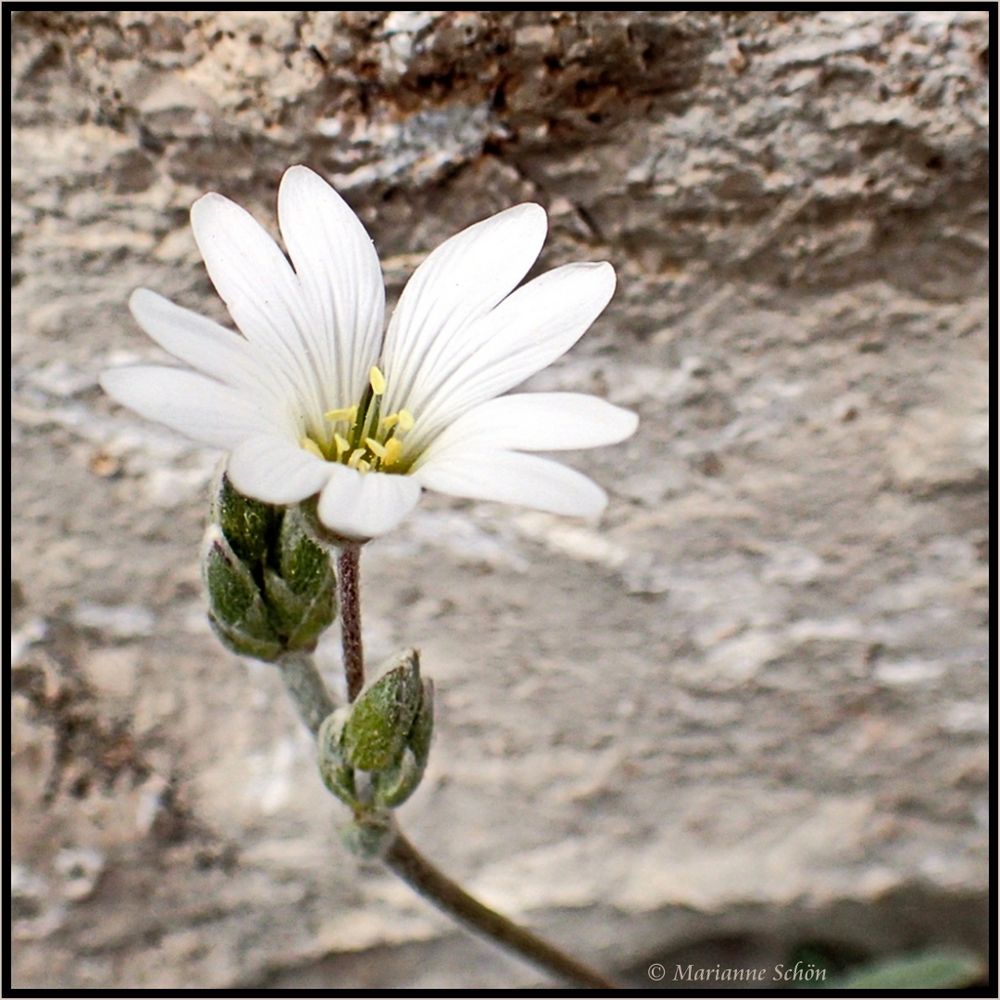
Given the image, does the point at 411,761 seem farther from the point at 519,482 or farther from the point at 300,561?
the point at 519,482

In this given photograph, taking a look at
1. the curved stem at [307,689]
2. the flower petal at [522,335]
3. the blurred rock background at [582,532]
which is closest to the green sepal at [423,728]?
the curved stem at [307,689]

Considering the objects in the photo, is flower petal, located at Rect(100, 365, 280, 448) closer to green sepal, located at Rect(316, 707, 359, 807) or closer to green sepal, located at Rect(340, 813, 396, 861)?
green sepal, located at Rect(316, 707, 359, 807)

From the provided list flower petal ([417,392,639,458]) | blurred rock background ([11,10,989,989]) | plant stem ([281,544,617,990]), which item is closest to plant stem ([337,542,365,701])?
plant stem ([281,544,617,990])

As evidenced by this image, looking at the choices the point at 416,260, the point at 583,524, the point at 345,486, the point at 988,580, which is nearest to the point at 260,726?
the point at 583,524

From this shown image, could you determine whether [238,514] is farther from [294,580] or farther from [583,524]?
[583,524]

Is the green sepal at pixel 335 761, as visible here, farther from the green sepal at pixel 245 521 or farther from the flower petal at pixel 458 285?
the flower petal at pixel 458 285
